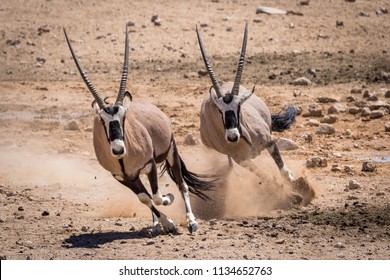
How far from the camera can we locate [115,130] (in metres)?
11.2

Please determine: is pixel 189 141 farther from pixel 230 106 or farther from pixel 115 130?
pixel 115 130

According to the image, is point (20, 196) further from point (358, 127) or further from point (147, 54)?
point (147, 54)

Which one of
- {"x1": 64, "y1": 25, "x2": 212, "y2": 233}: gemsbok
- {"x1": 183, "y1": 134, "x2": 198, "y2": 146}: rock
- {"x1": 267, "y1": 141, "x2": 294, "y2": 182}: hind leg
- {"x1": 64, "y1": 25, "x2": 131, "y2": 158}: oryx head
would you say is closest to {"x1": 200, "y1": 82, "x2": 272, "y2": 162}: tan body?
{"x1": 267, "y1": 141, "x2": 294, "y2": 182}: hind leg

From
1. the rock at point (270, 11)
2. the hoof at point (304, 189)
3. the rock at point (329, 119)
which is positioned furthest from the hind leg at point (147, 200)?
the rock at point (270, 11)

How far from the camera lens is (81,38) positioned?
72.4 feet

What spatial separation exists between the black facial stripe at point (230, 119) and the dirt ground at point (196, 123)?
3.43ft

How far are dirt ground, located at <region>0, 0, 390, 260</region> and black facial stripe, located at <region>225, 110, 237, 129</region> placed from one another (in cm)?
104

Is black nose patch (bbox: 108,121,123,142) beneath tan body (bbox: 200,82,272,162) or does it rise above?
above

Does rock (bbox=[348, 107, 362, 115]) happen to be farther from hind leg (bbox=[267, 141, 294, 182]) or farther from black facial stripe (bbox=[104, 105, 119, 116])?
black facial stripe (bbox=[104, 105, 119, 116])

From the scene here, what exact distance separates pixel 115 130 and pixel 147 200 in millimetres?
894

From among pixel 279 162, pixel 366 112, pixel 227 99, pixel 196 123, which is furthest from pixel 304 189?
pixel 366 112

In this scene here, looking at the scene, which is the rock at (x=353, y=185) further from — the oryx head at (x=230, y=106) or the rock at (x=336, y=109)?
the rock at (x=336, y=109)

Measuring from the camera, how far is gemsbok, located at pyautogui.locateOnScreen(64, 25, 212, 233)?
1127cm

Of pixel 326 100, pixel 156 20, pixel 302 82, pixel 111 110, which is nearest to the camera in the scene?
pixel 111 110
